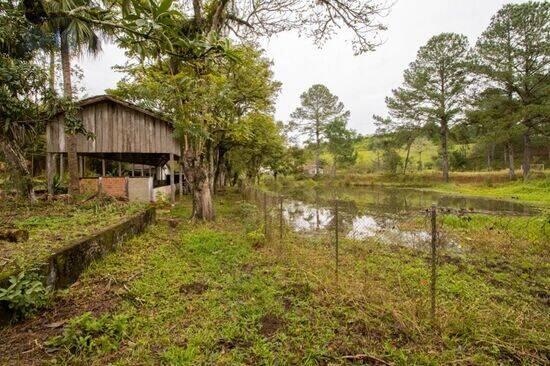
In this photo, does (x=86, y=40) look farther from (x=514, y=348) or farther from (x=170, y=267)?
(x=514, y=348)

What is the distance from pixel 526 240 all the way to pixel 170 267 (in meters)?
8.25

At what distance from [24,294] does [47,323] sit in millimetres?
388

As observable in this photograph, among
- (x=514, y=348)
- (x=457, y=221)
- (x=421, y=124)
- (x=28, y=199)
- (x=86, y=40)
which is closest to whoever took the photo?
(x=514, y=348)

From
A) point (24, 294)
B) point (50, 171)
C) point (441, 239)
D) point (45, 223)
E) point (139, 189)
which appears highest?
point (50, 171)

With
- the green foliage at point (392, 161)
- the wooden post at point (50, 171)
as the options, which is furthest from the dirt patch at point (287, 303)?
the green foliage at point (392, 161)

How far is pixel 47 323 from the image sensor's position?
3.22m

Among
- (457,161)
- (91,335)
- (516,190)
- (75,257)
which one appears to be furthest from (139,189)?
(457,161)

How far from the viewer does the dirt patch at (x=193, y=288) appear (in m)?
4.24

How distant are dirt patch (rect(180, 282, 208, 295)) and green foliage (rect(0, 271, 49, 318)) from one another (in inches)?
63.0

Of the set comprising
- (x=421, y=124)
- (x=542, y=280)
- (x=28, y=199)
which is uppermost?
(x=421, y=124)

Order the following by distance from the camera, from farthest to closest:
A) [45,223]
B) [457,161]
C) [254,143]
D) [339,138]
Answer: [339,138]
[457,161]
[254,143]
[45,223]

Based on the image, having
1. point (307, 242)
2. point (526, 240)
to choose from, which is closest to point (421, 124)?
point (526, 240)

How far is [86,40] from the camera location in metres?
13.8

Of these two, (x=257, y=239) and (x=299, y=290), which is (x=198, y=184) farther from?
(x=299, y=290)
